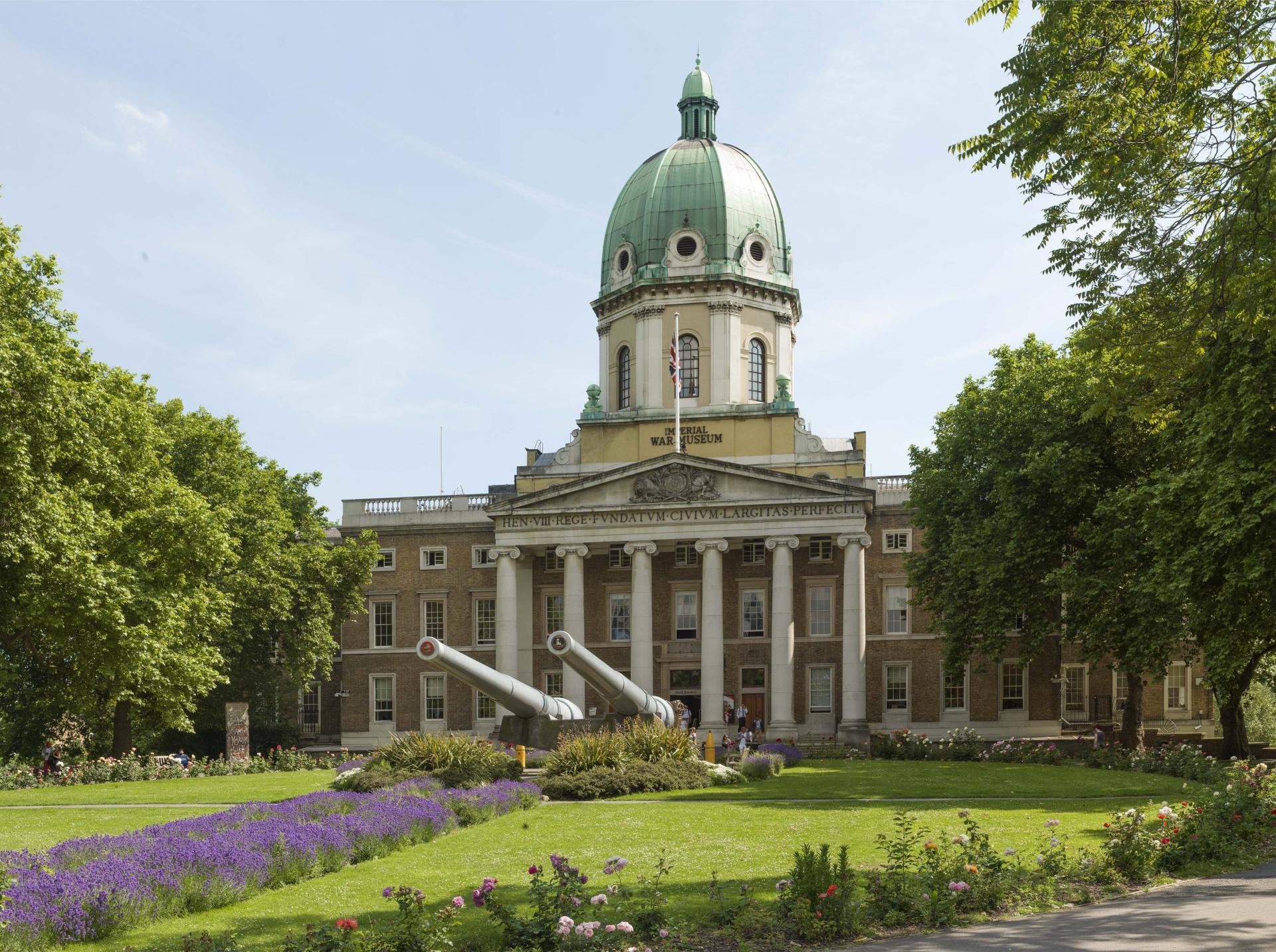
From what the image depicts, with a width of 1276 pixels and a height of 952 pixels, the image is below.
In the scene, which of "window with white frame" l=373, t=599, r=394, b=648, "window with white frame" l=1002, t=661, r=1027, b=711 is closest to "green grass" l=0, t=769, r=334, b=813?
"window with white frame" l=373, t=599, r=394, b=648

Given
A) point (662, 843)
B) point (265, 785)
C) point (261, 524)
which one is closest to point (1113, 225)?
point (662, 843)

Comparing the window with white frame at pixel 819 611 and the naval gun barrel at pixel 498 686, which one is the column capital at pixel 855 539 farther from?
the naval gun barrel at pixel 498 686

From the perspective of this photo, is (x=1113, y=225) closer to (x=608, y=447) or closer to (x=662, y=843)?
(x=662, y=843)

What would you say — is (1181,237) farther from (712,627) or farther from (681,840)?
(712,627)

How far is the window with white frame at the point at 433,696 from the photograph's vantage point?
6022cm

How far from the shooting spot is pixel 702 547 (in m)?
54.3

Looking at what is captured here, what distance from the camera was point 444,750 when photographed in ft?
96.3

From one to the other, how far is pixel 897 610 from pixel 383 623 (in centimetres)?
2369

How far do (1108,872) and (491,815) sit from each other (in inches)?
478

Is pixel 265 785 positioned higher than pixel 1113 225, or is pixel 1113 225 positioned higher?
pixel 1113 225

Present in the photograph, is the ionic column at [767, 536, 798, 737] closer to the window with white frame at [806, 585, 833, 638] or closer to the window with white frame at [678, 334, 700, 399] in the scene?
the window with white frame at [806, 585, 833, 638]

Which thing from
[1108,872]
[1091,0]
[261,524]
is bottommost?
[1108,872]

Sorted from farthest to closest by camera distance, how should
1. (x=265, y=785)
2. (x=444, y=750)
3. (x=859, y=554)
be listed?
(x=859, y=554) → (x=265, y=785) → (x=444, y=750)

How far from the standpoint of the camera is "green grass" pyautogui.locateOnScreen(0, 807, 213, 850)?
69.2ft
